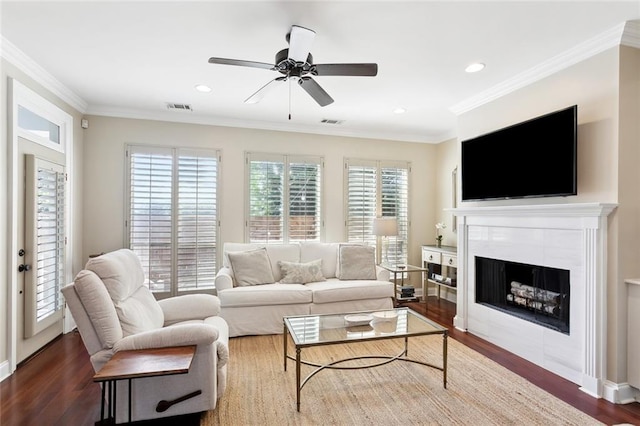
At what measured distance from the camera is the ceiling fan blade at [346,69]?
2.33 metres

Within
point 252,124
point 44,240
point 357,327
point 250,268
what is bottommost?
point 357,327

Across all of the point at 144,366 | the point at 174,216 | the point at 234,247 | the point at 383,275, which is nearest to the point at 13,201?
the point at 174,216

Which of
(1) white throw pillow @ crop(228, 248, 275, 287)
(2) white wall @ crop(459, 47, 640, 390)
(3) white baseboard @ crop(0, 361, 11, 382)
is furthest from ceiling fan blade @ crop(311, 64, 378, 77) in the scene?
(3) white baseboard @ crop(0, 361, 11, 382)

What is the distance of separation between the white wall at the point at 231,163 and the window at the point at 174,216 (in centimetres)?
14

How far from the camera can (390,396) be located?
2.55 m

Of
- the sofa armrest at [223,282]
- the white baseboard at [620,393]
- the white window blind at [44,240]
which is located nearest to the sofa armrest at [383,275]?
the sofa armrest at [223,282]

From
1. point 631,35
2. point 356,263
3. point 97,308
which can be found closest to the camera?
point 97,308

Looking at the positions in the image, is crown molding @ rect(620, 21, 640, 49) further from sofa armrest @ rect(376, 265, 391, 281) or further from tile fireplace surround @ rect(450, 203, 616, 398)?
sofa armrest @ rect(376, 265, 391, 281)

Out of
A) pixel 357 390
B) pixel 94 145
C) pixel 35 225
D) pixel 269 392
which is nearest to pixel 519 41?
pixel 357 390

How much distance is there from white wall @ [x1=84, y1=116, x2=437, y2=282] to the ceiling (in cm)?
48

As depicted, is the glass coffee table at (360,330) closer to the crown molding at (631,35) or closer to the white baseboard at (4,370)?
the white baseboard at (4,370)

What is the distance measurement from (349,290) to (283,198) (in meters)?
1.74

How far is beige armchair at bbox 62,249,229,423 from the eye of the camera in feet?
6.77

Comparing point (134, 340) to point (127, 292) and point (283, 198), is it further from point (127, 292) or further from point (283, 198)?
point (283, 198)
